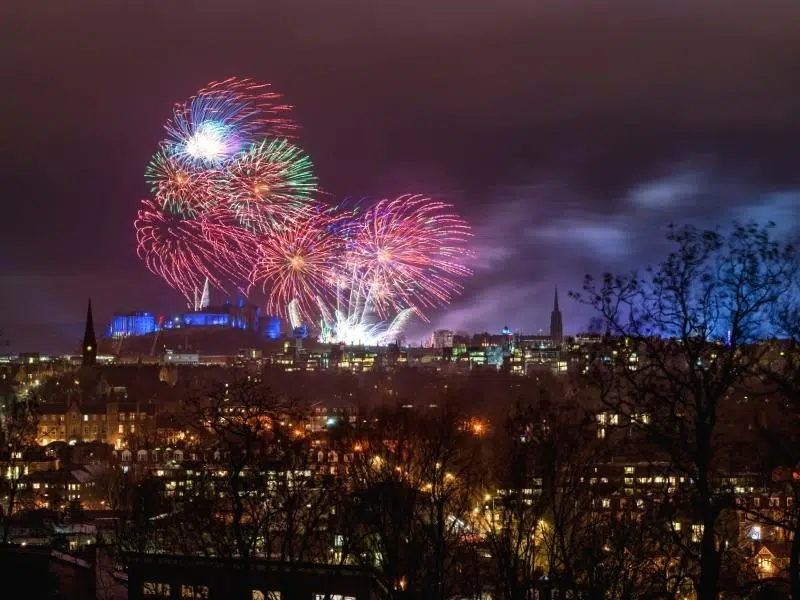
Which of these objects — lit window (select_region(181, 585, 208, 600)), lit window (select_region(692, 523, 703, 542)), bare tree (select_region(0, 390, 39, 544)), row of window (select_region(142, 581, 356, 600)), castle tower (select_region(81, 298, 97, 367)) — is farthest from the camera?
castle tower (select_region(81, 298, 97, 367))

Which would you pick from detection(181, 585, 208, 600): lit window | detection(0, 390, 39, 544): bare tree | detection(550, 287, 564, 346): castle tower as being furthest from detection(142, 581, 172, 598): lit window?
detection(550, 287, 564, 346): castle tower

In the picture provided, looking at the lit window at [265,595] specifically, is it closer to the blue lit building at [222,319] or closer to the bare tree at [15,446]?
the bare tree at [15,446]

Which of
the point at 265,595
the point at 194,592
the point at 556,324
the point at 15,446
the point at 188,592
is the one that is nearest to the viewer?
the point at 265,595

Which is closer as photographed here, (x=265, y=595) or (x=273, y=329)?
(x=265, y=595)

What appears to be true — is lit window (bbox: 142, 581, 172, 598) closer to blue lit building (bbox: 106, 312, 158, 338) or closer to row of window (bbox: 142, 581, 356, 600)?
row of window (bbox: 142, 581, 356, 600)

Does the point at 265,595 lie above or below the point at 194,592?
above

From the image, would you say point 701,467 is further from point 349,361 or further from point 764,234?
point 349,361

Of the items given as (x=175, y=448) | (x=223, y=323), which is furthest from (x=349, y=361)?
(x=175, y=448)

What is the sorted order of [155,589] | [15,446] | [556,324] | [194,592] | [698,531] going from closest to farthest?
[698,531] < [194,592] < [155,589] < [15,446] < [556,324]

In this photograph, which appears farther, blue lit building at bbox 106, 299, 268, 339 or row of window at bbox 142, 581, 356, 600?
blue lit building at bbox 106, 299, 268, 339

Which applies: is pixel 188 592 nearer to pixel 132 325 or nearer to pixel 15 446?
pixel 15 446

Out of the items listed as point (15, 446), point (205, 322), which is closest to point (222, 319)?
point (205, 322)
